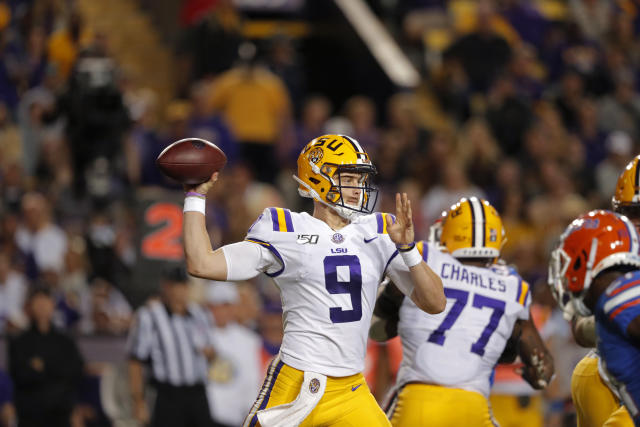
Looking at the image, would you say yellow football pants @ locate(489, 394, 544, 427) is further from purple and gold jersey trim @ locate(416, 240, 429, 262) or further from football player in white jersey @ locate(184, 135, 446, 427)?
football player in white jersey @ locate(184, 135, 446, 427)

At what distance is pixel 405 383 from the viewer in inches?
226

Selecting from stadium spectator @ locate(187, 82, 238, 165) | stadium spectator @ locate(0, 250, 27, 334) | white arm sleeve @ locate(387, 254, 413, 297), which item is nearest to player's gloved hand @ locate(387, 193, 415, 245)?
white arm sleeve @ locate(387, 254, 413, 297)

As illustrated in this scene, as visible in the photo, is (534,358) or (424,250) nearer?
(424,250)

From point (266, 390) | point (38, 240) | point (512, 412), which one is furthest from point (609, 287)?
point (38, 240)

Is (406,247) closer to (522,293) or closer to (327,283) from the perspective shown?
(327,283)

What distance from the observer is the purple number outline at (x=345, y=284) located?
5.04 meters

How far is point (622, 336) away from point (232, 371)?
5709mm

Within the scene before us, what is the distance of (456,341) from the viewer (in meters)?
5.67

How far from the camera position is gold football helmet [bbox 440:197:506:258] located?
5836 mm

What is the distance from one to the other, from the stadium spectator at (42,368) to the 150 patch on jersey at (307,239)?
5204 millimetres

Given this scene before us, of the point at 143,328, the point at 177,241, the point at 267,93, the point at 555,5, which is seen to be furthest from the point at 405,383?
the point at 555,5

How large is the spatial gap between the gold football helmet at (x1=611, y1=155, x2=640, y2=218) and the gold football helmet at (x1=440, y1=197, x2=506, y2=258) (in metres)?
0.66

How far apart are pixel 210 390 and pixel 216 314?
2.28 ft

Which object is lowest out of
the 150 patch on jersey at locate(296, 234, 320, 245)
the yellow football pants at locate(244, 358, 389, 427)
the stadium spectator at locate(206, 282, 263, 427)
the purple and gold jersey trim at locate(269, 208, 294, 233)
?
the stadium spectator at locate(206, 282, 263, 427)
